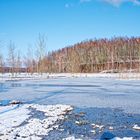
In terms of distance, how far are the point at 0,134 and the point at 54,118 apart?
2581mm

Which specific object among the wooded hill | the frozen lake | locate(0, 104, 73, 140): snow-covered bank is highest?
the wooded hill

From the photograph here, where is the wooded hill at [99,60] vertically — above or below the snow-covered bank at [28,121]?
above

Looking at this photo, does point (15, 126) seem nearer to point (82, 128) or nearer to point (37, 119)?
point (37, 119)

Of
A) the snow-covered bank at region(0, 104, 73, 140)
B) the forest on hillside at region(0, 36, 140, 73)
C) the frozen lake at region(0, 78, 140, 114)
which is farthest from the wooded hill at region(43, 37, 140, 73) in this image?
the snow-covered bank at region(0, 104, 73, 140)

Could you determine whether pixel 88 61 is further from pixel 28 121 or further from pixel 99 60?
pixel 28 121

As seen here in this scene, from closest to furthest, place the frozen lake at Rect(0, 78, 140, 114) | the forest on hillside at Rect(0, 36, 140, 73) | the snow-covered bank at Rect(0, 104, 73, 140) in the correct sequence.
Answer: the snow-covered bank at Rect(0, 104, 73, 140), the frozen lake at Rect(0, 78, 140, 114), the forest on hillside at Rect(0, 36, 140, 73)

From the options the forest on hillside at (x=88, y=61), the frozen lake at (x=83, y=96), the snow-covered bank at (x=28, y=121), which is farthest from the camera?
the forest on hillside at (x=88, y=61)

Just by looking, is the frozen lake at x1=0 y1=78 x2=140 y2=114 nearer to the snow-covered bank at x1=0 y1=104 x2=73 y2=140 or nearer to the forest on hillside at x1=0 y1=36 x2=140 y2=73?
the snow-covered bank at x1=0 y1=104 x2=73 y2=140

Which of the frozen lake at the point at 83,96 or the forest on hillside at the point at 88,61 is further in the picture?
the forest on hillside at the point at 88,61

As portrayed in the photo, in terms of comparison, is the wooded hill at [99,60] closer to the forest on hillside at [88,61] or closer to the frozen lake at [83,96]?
the forest on hillside at [88,61]

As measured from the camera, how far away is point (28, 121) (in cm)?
939

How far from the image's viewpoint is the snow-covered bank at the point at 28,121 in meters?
7.71

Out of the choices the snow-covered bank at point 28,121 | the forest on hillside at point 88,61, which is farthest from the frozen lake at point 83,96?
the forest on hillside at point 88,61

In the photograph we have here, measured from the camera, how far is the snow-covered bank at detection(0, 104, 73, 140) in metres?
7.71
